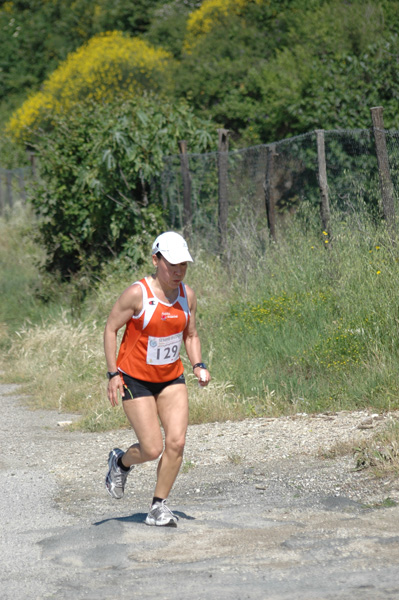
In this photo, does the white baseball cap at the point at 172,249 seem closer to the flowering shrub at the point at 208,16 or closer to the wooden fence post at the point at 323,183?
the wooden fence post at the point at 323,183

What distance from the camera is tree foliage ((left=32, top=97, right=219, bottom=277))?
13016 mm

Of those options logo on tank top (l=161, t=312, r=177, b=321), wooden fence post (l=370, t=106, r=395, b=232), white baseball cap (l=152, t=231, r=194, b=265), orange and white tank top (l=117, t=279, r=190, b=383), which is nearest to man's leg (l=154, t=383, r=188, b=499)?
orange and white tank top (l=117, t=279, r=190, b=383)

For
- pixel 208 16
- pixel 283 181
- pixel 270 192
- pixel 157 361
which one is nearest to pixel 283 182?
pixel 283 181

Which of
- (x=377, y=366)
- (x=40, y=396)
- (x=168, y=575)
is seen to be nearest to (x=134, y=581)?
(x=168, y=575)

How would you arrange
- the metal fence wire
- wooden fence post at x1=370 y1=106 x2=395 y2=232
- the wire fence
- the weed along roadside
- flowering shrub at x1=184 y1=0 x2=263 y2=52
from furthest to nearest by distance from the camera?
flowering shrub at x1=184 y1=0 x2=263 y2=52 → the metal fence wire → the wire fence → wooden fence post at x1=370 y1=106 x2=395 y2=232 → the weed along roadside

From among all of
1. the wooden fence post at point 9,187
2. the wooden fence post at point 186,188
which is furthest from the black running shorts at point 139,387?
the wooden fence post at point 9,187

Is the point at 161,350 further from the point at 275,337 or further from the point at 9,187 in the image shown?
the point at 9,187

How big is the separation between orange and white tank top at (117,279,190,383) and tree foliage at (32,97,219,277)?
25.1 ft

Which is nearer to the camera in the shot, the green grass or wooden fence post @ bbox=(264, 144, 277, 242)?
the green grass

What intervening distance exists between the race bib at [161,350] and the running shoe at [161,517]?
84 cm

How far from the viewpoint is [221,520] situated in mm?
5277

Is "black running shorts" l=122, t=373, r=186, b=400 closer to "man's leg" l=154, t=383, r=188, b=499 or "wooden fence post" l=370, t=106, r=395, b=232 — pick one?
"man's leg" l=154, t=383, r=188, b=499

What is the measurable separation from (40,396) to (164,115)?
231 inches

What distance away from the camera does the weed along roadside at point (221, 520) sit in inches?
169
